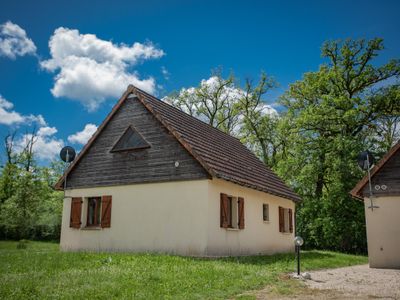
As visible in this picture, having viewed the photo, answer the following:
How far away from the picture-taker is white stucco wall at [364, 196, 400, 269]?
1614 cm

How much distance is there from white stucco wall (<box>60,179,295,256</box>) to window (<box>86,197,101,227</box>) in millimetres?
239

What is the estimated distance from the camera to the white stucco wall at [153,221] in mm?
16031

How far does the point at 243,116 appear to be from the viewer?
4238 cm

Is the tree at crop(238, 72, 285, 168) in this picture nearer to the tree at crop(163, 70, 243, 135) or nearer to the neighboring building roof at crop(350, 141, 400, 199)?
the tree at crop(163, 70, 243, 135)

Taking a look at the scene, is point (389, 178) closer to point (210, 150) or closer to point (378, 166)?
point (378, 166)

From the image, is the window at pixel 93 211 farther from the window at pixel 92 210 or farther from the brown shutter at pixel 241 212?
the brown shutter at pixel 241 212

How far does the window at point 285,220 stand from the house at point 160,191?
4.07 feet

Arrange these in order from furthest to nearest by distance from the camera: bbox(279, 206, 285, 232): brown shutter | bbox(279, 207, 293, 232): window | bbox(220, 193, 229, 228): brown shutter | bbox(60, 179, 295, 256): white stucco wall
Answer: bbox(279, 207, 293, 232): window < bbox(279, 206, 285, 232): brown shutter < bbox(220, 193, 229, 228): brown shutter < bbox(60, 179, 295, 256): white stucco wall

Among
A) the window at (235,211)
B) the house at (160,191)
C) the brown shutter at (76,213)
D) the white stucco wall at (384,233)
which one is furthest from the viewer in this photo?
the brown shutter at (76,213)

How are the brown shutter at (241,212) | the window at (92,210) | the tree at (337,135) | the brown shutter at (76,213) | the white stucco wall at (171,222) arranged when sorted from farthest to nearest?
the tree at (337,135) < the brown shutter at (76,213) < the window at (92,210) < the brown shutter at (241,212) < the white stucco wall at (171,222)

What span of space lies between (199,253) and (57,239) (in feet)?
80.3

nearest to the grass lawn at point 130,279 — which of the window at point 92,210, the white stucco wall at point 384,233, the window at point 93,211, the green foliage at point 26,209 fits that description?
the window at point 92,210

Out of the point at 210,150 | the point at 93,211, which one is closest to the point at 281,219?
the point at 210,150

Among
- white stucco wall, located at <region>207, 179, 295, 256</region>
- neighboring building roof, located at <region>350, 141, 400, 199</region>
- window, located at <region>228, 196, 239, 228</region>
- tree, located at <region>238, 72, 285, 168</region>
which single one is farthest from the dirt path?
tree, located at <region>238, 72, 285, 168</region>
